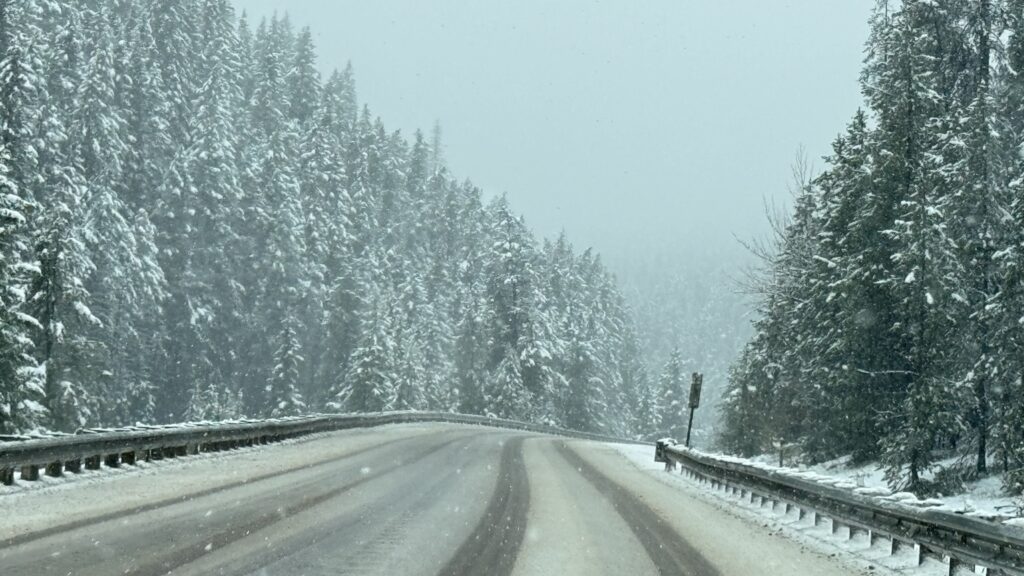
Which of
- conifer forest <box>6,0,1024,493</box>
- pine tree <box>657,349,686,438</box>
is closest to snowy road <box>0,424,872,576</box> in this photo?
conifer forest <box>6,0,1024,493</box>

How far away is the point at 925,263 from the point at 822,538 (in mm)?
11641

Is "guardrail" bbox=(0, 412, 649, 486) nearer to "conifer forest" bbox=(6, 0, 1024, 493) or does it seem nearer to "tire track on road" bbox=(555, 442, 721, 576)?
"conifer forest" bbox=(6, 0, 1024, 493)

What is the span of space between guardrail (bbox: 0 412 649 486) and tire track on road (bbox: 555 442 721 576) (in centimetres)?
818

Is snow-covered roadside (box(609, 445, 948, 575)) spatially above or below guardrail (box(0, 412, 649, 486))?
above

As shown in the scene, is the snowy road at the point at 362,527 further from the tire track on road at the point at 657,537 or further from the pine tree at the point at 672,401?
the pine tree at the point at 672,401

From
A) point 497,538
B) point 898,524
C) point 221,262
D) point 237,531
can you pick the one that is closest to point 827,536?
point 898,524

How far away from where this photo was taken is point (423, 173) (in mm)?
99000

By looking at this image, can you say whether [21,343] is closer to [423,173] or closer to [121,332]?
[121,332]

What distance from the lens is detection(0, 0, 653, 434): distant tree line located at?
108 ft

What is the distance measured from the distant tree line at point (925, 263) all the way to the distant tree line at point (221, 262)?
23.1 meters

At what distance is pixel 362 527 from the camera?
1012cm

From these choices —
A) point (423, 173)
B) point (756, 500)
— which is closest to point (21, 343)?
point (756, 500)

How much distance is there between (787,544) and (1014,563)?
3625mm

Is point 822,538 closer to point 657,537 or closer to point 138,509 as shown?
point 657,537
